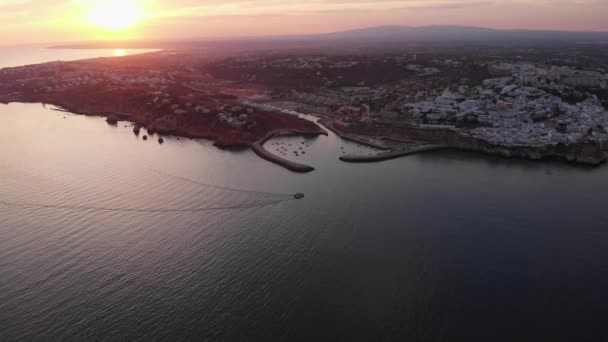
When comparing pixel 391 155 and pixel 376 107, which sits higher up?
pixel 376 107

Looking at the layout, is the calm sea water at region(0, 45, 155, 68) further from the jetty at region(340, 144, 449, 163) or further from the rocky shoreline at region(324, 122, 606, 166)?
the jetty at region(340, 144, 449, 163)

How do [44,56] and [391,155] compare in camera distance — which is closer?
[391,155]

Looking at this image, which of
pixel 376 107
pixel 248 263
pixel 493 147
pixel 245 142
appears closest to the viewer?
pixel 248 263

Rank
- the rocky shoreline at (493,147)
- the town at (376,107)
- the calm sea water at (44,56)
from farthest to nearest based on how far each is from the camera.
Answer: the calm sea water at (44,56), the town at (376,107), the rocky shoreline at (493,147)

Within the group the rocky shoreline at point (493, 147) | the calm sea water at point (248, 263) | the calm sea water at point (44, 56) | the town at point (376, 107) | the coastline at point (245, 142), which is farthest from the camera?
the calm sea water at point (44, 56)

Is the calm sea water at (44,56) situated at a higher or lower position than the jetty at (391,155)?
higher

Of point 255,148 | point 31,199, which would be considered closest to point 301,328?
point 31,199

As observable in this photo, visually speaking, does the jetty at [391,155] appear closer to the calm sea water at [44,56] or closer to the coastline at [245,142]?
the coastline at [245,142]

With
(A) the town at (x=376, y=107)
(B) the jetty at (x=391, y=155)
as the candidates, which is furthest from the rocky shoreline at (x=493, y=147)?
(B) the jetty at (x=391, y=155)

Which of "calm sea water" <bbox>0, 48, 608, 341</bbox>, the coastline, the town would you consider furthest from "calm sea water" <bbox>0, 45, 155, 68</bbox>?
"calm sea water" <bbox>0, 48, 608, 341</bbox>

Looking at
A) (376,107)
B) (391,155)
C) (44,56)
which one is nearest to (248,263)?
(391,155)

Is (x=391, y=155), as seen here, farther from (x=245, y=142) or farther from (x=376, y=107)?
(x=376, y=107)

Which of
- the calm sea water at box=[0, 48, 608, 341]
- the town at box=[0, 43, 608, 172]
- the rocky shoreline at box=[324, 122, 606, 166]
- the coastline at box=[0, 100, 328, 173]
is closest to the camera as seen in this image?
the calm sea water at box=[0, 48, 608, 341]
